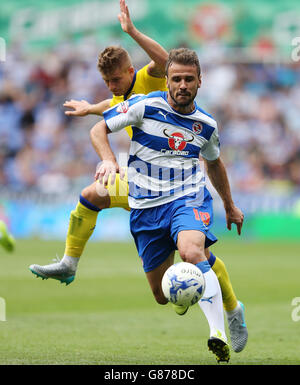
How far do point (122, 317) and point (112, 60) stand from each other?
3903mm

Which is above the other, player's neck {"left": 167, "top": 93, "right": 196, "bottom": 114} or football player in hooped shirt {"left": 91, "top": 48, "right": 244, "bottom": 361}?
player's neck {"left": 167, "top": 93, "right": 196, "bottom": 114}

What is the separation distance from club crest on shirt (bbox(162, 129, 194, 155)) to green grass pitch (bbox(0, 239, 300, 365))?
1791 mm

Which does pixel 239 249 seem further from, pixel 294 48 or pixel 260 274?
pixel 294 48

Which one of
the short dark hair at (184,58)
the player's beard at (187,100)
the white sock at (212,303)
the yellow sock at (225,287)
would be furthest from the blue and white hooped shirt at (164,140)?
the yellow sock at (225,287)

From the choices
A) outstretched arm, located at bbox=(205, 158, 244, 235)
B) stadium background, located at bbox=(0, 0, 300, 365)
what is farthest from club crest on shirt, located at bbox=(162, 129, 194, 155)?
stadium background, located at bbox=(0, 0, 300, 365)

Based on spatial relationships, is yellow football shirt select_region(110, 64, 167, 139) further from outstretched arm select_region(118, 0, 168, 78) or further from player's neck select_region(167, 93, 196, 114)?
player's neck select_region(167, 93, 196, 114)

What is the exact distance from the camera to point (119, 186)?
7.43m

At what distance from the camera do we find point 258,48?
24.4 m

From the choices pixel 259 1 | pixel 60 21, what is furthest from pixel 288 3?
pixel 60 21

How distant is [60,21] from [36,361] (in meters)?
19.9

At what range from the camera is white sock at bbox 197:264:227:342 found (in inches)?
235

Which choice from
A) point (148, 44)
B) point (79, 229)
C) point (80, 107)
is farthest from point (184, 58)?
point (79, 229)

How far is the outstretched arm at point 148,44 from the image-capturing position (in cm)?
671

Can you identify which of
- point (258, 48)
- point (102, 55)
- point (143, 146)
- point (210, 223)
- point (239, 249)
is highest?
point (102, 55)
